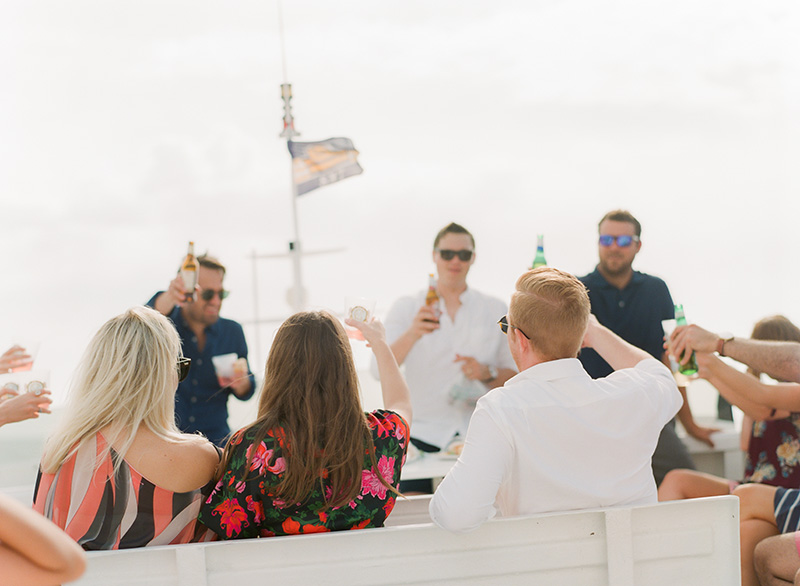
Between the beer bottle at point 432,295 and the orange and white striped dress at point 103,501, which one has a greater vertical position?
the beer bottle at point 432,295

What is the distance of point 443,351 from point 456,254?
53 centimetres

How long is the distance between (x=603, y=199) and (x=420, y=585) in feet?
16.7

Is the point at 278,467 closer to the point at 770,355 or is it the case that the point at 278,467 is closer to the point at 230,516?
the point at 230,516

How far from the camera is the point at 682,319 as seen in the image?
3312mm

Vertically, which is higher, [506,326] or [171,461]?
[506,326]

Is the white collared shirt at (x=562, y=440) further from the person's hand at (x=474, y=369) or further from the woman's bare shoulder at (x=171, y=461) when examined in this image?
the person's hand at (x=474, y=369)

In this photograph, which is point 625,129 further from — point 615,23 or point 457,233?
point 457,233

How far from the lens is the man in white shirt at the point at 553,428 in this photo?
1.76 meters

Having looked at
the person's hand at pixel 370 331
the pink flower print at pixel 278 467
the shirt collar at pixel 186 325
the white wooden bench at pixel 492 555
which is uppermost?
the person's hand at pixel 370 331

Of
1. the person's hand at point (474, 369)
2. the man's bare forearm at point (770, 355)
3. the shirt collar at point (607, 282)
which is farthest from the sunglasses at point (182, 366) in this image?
the shirt collar at point (607, 282)

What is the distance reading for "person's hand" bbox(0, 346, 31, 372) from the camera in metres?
3.04

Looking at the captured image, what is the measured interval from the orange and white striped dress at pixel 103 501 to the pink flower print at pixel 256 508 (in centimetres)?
19

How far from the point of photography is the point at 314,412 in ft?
6.09

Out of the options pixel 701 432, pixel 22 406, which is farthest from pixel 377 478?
pixel 701 432
